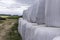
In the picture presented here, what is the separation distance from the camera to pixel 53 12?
111cm

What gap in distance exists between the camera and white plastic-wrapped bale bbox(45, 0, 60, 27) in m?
1.06

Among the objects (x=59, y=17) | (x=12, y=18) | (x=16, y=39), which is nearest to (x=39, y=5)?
(x=59, y=17)

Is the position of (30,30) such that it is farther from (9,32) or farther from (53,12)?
(9,32)

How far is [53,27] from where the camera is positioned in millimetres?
1185

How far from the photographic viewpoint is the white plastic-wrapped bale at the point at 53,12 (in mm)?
1062

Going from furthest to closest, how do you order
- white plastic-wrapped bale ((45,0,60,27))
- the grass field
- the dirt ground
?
the dirt ground, the grass field, white plastic-wrapped bale ((45,0,60,27))

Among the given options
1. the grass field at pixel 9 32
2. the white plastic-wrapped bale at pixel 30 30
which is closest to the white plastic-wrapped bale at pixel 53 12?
the white plastic-wrapped bale at pixel 30 30

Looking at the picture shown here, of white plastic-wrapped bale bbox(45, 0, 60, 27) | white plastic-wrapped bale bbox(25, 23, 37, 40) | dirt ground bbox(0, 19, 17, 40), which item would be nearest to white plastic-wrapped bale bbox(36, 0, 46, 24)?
white plastic-wrapped bale bbox(25, 23, 37, 40)

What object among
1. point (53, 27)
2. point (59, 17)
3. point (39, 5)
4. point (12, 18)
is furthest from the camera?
point (12, 18)

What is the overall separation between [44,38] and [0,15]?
22.8 feet

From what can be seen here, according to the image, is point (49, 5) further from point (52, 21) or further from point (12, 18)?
point (12, 18)

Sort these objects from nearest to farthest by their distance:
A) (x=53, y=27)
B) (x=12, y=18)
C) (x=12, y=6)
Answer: (x=53, y=27) < (x=12, y=6) < (x=12, y=18)

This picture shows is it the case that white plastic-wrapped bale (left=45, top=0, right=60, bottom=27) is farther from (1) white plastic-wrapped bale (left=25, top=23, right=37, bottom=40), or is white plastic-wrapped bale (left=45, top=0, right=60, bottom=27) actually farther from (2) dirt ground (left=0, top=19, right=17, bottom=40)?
(2) dirt ground (left=0, top=19, right=17, bottom=40)

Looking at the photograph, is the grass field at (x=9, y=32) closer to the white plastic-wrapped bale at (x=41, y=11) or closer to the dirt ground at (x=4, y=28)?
the dirt ground at (x=4, y=28)
